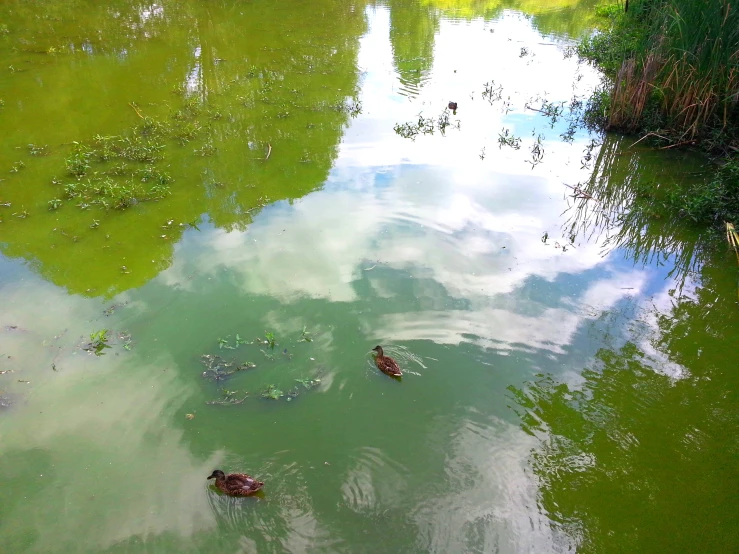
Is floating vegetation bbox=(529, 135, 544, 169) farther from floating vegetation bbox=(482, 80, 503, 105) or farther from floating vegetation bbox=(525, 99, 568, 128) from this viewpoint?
floating vegetation bbox=(482, 80, 503, 105)

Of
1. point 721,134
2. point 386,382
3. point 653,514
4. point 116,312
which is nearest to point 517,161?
point 721,134

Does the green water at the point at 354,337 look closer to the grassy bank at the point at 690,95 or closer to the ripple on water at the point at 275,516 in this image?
the ripple on water at the point at 275,516

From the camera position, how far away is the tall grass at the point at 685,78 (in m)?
6.43

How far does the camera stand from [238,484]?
3.09 meters

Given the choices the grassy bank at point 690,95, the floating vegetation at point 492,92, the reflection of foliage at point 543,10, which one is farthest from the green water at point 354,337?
the reflection of foliage at point 543,10

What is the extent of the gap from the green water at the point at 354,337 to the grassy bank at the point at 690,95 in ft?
1.58

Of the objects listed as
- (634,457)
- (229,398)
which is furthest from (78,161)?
(634,457)

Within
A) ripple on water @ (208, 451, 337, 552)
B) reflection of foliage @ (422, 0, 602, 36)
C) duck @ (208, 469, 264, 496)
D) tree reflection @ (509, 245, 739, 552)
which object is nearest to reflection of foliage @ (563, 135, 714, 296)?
tree reflection @ (509, 245, 739, 552)

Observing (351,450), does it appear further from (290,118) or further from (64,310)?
(290,118)

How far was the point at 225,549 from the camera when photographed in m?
2.93

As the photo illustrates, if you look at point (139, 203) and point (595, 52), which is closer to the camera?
point (139, 203)

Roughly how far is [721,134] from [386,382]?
21.7ft

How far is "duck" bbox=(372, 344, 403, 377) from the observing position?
3876 millimetres

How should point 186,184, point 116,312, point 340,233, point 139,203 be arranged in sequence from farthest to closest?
point 186,184
point 139,203
point 340,233
point 116,312
